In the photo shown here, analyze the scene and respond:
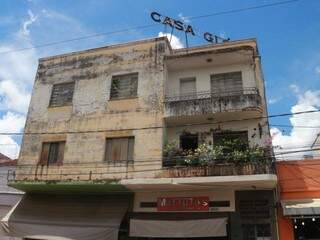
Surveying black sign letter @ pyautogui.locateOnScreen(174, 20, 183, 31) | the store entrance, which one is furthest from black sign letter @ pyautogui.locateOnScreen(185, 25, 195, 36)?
the store entrance

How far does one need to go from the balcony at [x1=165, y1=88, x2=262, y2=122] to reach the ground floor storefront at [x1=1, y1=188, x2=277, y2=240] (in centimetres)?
335

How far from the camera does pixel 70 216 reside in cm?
1583

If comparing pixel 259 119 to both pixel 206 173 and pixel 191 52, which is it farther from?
pixel 191 52

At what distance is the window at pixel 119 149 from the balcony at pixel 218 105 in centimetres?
215

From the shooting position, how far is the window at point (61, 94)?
18.9 metres

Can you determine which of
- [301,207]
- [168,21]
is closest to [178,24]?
[168,21]

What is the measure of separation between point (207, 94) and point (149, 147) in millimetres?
3782

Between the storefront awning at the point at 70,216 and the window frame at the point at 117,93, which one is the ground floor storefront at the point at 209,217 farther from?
the window frame at the point at 117,93

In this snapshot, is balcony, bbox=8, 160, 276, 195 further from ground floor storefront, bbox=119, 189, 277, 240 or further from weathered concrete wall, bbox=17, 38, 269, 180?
ground floor storefront, bbox=119, 189, 277, 240

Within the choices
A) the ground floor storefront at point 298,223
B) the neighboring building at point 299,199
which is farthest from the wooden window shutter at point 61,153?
the ground floor storefront at point 298,223

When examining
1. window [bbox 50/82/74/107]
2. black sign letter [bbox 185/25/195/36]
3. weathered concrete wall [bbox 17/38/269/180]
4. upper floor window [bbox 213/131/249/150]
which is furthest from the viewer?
black sign letter [bbox 185/25/195/36]

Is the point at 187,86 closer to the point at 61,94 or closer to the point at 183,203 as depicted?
the point at 183,203

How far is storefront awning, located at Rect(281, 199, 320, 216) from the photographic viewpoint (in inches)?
525

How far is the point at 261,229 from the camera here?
1434cm
